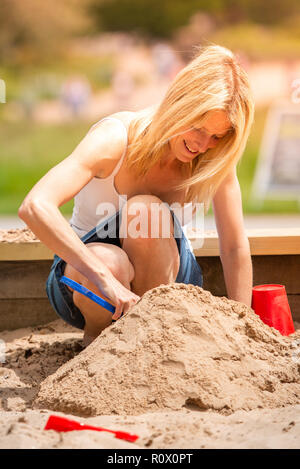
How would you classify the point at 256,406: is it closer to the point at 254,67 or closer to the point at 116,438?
the point at 116,438

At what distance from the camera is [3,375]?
179 centimetres

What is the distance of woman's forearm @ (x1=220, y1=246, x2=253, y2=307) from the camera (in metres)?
1.96

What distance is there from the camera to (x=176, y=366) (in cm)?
143

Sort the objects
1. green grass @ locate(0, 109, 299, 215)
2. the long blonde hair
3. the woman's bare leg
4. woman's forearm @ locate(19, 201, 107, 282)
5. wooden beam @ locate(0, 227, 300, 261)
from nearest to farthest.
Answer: woman's forearm @ locate(19, 201, 107, 282), the long blonde hair, the woman's bare leg, wooden beam @ locate(0, 227, 300, 261), green grass @ locate(0, 109, 299, 215)

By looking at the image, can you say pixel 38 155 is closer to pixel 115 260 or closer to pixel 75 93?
pixel 75 93

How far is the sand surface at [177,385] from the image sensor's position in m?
1.22

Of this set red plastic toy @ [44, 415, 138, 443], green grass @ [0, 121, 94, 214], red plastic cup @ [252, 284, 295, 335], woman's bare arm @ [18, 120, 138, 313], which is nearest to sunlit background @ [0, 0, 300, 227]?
green grass @ [0, 121, 94, 214]

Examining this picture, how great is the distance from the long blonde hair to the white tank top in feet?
0.20

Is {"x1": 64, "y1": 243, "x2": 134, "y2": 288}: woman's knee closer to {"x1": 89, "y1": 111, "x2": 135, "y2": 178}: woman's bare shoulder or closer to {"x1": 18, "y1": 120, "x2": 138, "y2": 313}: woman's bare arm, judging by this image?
{"x1": 18, "y1": 120, "x2": 138, "y2": 313}: woman's bare arm

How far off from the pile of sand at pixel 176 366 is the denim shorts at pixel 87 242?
11.8 inches

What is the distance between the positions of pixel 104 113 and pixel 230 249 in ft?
17.7

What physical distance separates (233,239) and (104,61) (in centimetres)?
563

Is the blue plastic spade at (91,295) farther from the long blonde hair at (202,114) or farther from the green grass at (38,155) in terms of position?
the green grass at (38,155)

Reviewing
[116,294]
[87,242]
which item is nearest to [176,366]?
[116,294]
